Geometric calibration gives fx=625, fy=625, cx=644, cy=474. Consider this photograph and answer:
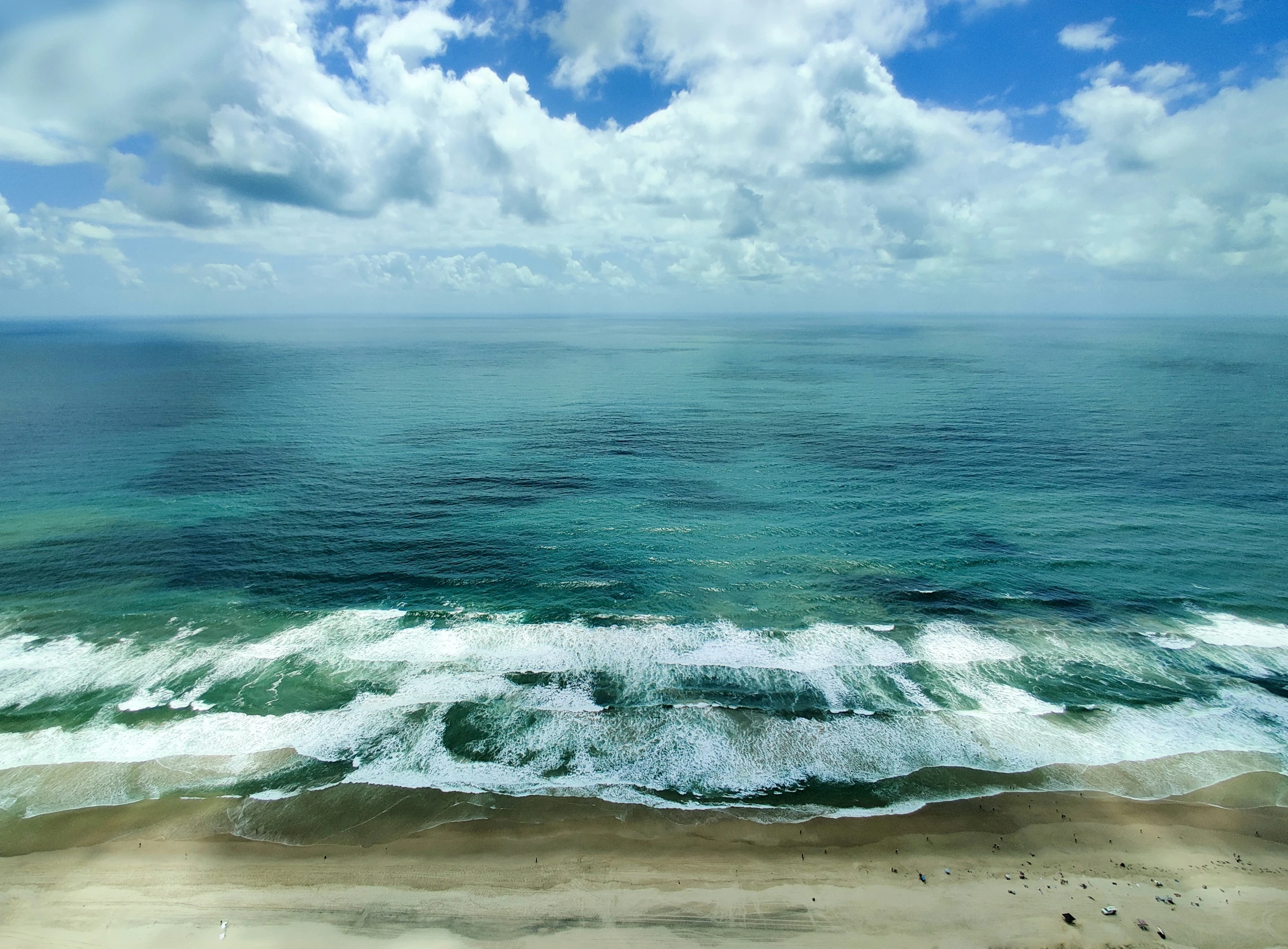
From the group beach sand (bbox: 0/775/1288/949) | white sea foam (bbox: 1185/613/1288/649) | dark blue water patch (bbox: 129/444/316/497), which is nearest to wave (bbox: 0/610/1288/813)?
white sea foam (bbox: 1185/613/1288/649)

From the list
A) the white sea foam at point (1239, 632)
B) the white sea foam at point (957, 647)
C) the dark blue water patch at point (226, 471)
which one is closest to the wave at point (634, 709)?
the white sea foam at point (957, 647)

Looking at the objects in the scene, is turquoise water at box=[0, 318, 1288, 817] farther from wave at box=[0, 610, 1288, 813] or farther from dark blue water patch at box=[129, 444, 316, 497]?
dark blue water patch at box=[129, 444, 316, 497]

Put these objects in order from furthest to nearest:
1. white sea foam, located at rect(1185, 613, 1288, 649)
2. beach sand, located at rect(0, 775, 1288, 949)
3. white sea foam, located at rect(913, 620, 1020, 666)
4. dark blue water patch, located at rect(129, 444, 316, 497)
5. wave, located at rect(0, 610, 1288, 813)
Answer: dark blue water patch, located at rect(129, 444, 316, 497)
white sea foam, located at rect(1185, 613, 1288, 649)
white sea foam, located at rect(913, 620, 1020, 666)
wave, located at rect(0, 610, 1288, 813)
beach sand, located at rect(0, 775, 1288, 949)

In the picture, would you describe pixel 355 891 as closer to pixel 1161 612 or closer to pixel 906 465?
pixel 1161 612

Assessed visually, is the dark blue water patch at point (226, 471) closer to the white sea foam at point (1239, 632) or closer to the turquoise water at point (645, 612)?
the turquoise water at point (645, 612)

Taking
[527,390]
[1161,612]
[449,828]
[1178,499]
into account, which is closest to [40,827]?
[449,828]

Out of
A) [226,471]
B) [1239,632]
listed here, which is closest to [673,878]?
[1239,632]
